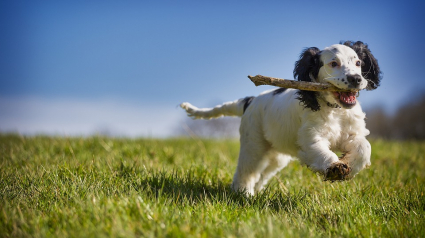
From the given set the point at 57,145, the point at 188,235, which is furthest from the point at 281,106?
the point at 57,145

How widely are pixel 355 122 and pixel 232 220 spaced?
1.84 meters

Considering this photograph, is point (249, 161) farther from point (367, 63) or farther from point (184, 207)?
point (367, 63)

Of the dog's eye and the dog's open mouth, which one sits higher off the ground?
the dog's eye

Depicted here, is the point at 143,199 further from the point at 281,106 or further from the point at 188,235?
the point at 281,106

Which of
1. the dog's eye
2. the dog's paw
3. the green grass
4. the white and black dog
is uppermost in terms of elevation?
the dog's eye

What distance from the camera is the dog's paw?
11.3 ft

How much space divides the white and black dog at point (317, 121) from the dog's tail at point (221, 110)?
0.78 feet

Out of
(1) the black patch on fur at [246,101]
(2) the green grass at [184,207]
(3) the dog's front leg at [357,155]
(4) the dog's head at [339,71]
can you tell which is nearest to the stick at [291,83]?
(4) the dog's head at [339,71]

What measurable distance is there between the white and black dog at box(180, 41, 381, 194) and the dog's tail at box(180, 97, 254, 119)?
238 millimetres

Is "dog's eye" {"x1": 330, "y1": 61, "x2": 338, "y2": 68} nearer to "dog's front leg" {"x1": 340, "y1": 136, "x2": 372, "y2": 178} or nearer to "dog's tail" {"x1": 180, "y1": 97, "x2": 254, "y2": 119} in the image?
"dog's front leg" {"x1": 340, "y1": 136, "x2": 372, "y2": 178}

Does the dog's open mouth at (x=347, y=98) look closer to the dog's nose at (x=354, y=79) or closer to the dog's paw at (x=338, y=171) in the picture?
the dog's nose at (x=354, y=79)

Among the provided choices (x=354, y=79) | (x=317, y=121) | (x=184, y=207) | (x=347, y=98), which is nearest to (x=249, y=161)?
(x=317, y=121)

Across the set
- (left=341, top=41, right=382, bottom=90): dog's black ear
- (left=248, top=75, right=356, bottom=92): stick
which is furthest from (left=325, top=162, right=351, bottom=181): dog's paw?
(left=341, top=41, right=382, bottom=90): dog's black ear

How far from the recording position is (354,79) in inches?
140
